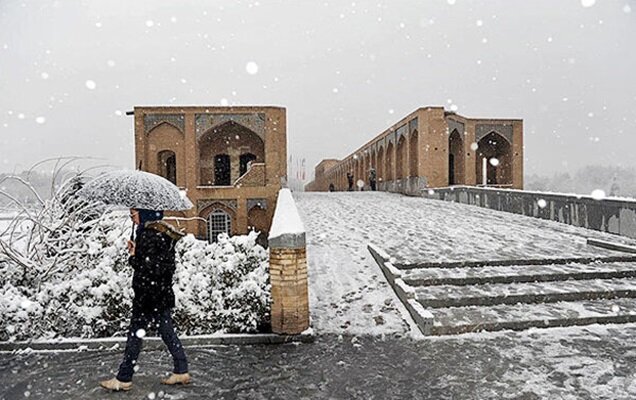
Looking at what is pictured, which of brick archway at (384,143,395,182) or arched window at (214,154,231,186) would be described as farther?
brick archway at (384,143,395,182)

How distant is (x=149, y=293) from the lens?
3713 mm

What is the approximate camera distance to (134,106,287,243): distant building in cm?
2397

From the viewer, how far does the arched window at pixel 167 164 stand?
2558 cm

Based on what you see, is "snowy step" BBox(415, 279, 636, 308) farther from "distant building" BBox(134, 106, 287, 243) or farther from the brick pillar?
"distant building" BBox(134, 106, 287, 243)

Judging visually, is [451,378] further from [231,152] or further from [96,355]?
[231,152]

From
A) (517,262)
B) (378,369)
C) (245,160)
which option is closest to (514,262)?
(517,262)

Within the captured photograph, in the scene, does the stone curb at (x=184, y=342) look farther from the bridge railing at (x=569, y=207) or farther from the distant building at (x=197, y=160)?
the distant building at (x=197, y=160)

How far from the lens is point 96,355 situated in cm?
460

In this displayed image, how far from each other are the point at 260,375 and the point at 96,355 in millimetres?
1790

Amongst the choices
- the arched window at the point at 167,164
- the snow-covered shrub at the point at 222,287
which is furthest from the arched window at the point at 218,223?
the snow-covered shrub at the point at 222,287

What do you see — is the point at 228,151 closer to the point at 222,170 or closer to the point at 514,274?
the point at 222,170

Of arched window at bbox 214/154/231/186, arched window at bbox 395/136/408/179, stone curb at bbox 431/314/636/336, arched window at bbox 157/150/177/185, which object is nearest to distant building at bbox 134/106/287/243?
arched window at bbox 157/150/177/185

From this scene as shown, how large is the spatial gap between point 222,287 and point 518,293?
3.64 m

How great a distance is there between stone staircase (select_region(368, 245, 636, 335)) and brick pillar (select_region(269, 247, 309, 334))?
1331 mm
